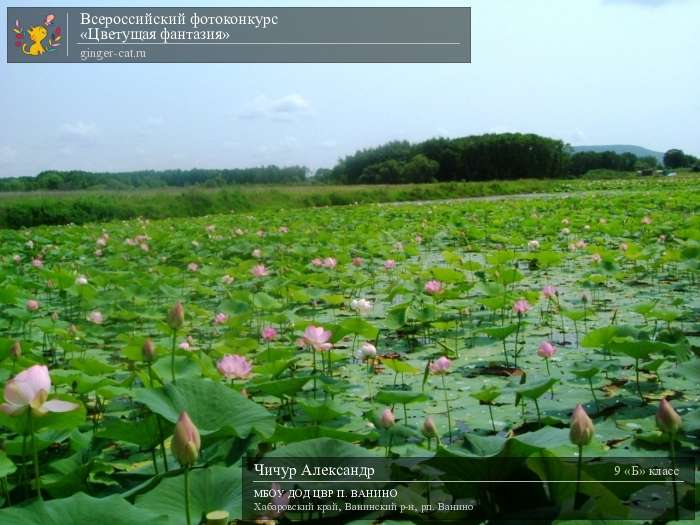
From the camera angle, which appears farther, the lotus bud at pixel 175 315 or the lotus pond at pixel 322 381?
the lotus bud at pixel 175 315

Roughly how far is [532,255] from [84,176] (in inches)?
728

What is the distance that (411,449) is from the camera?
3.90ft

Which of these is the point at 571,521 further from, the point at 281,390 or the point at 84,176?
the point at 84,176

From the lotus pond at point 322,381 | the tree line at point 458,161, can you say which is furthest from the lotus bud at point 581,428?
the tree line at point 458,161

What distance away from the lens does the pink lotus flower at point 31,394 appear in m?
0.89

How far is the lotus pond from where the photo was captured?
963 mm

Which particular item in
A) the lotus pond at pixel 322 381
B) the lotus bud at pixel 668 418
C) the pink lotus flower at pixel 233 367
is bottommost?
the lotus pond at pixel 322 381

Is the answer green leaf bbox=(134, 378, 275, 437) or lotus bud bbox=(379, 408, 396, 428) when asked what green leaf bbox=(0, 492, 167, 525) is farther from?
lotus bud bbox=(379, 408, 396, 428)
